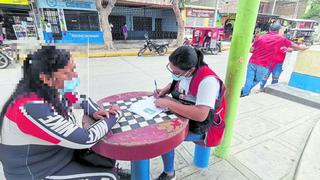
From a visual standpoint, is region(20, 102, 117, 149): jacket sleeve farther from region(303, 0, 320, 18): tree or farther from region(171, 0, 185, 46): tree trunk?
region(303, 0, 320, 18): tree

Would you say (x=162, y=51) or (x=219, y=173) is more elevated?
(x=162, y=51)

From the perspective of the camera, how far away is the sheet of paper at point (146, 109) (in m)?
1.44

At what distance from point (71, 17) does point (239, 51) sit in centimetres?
1164

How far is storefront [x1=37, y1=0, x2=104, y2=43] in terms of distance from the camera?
34.6 feet

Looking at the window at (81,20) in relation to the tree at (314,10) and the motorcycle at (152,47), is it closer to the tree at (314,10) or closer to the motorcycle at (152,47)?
the motorcycle at (152,47)

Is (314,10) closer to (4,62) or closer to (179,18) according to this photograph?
(179,18)

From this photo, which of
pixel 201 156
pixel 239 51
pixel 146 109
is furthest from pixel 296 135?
pixel 146 109

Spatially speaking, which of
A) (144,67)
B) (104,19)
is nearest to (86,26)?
(104,19)

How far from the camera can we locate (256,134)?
265 centimetres

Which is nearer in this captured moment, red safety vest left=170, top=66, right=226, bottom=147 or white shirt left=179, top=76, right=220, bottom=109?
white shirt left=179, top=76, right=220, bottom=109

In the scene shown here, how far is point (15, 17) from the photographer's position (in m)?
9.74

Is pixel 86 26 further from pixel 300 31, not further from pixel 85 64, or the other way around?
pixel 300 31

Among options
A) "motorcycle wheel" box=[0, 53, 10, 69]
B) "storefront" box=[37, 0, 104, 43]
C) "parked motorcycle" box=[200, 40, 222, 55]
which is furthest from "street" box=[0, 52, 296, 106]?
"storefront" box=[37, 0, 104, 43]

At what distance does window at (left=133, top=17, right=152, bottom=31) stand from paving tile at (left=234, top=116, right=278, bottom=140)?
41.5ft
